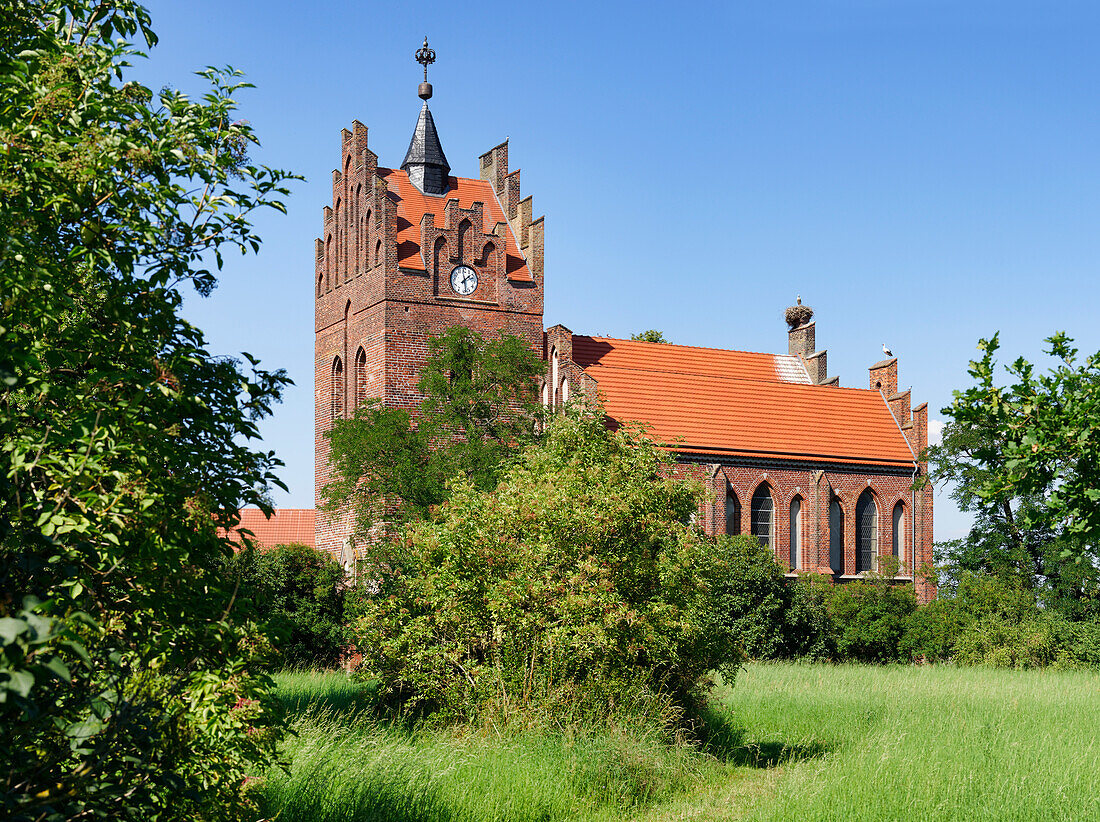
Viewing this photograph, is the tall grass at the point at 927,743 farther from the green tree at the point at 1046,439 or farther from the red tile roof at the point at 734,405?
the red tile roof at the point at 734,405

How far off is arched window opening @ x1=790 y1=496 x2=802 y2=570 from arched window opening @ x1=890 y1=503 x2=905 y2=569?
12.5 feet

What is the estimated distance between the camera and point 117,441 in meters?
4.34

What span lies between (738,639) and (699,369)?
23610 millimetres

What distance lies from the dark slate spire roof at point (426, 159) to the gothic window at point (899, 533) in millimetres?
19251

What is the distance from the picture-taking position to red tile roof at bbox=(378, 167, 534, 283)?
99.7 feet

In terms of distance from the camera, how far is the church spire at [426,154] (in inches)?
1312

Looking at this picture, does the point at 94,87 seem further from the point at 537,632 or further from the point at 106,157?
the point at 537,632

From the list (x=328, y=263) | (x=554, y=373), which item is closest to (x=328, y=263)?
(x=328, y=263)

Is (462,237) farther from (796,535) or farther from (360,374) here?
(796,535)

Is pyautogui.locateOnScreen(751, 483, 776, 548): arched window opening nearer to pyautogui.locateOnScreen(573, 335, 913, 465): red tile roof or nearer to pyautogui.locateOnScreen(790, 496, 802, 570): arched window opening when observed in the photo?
pyautogui.locateOnScreen(790, 496, 802, 570): arched window opening

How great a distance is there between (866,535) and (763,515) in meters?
4.42

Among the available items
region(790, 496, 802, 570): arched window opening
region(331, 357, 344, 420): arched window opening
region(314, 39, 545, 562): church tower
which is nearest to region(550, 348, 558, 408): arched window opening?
region(314, 39, 545, 562): church tower

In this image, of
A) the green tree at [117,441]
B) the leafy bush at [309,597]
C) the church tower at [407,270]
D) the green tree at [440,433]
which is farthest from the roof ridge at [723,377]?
the green tree at [117,441]

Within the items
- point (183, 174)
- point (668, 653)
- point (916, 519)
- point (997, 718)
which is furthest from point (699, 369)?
point (183, 174)
